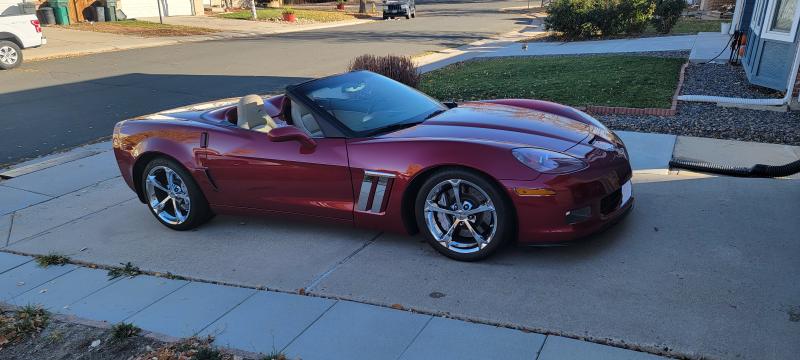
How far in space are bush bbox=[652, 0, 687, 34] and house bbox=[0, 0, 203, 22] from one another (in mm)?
22083

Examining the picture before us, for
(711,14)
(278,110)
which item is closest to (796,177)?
(278,110)

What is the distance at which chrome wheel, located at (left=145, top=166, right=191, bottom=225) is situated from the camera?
4838 millimetres

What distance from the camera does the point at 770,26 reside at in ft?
29.6

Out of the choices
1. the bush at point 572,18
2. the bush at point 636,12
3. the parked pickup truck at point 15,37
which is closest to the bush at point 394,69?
the parked pickup truck at point 15,37

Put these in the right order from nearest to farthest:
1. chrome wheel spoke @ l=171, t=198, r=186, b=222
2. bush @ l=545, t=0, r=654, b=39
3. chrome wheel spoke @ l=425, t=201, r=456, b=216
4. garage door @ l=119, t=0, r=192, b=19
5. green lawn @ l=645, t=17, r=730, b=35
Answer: chrome wheel spoke @ l=425, t=201, r=456, b=216 → chrome wheel spoke @ l=171, t=198, r=186, b=222 → green lawn @ l=645, t=17, r=730, b=35 → bush @ l=545, t=0, r=654, b=39 → garage door @ l=119, t=0, r=192, b=19

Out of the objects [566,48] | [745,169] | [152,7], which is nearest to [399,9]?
[152,7]

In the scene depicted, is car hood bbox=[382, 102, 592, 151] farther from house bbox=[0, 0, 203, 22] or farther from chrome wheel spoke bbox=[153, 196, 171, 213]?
house bbox=[0, 0, 203, 22]

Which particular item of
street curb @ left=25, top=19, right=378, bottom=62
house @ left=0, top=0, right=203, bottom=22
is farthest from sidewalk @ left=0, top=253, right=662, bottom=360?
house @ left=0, top=0, right=203, bottom=22

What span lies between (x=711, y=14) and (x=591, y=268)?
27.9 m

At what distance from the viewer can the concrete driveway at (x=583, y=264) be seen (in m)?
3.06

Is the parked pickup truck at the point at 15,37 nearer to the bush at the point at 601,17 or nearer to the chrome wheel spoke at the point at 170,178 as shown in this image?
the chrome wheel spoke at the point at 170,178

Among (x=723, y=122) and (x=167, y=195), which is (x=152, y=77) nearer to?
(x=167, y=195)

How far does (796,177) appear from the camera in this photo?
17.1 ft

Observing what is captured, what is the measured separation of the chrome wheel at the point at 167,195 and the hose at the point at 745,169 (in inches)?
178
